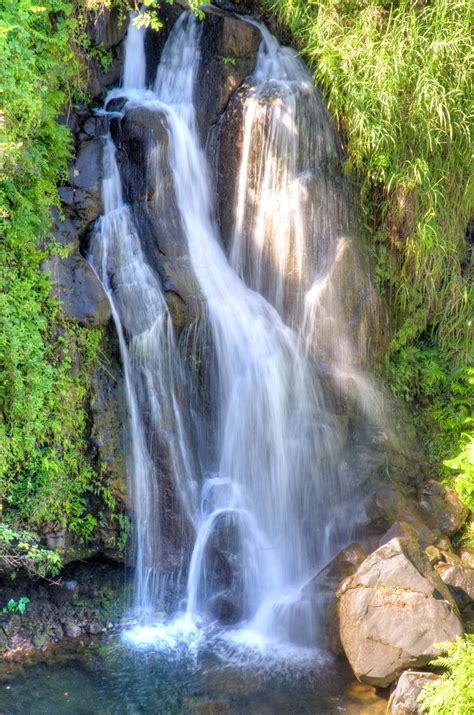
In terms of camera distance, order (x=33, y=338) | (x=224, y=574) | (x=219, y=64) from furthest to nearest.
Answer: (x=219, y=64) → (x=224, y=574) → (x=33, y=338)

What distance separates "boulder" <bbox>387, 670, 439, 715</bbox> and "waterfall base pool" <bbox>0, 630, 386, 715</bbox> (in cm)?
16

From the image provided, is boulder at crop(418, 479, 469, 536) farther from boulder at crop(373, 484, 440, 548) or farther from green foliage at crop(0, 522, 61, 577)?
green foliage at crop(0, 522, 61, 577)

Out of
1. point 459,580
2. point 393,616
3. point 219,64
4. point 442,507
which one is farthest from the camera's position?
point 219,64

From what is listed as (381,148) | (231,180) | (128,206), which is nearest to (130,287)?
(128,206)

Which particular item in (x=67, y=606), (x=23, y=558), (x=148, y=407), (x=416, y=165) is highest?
(x=416, y=165)

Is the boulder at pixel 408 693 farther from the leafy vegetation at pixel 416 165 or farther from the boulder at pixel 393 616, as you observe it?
the leafy vegetation at pixel 416 165

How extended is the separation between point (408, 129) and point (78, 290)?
410 cm

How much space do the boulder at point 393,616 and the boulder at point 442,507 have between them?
1640 mm

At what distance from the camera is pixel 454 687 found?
480cm

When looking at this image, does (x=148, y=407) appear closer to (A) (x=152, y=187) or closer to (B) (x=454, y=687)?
(A) (x=152, y=187)

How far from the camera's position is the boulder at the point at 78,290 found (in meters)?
6.62

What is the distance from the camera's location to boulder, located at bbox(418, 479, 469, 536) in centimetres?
769

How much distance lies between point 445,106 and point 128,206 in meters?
3.60

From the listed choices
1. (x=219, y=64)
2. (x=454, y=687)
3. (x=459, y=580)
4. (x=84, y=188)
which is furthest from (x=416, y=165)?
(x=454, y=687)
